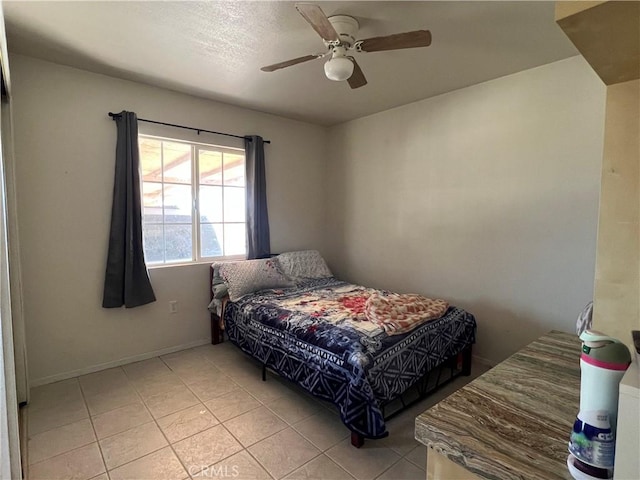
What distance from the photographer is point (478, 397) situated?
3.42 feet

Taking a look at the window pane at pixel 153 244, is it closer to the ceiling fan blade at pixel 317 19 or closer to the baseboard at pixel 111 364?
the baseboard at pixel 111 364

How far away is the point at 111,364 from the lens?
2.94 meters

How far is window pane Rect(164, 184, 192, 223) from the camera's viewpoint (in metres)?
3.23

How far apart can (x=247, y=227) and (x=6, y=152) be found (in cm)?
203

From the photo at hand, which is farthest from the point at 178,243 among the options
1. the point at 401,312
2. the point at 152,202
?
the point at 401,312

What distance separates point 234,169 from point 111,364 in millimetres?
2217

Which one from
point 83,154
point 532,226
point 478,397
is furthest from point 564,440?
point 83,154

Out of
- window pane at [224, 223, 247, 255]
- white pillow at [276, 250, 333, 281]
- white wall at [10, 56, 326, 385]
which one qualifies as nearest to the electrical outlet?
white wall at [10, 56, 326, 385]

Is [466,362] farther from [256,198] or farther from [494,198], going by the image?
[256,198]

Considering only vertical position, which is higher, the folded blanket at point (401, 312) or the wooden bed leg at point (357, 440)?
the folded blanket at point (401, 312)

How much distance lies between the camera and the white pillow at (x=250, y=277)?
10.5ft

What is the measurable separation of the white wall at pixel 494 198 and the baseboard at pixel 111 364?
2092 millimetres

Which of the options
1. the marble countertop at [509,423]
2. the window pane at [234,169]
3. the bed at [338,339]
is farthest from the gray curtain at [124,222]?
A: the marble countertop at [509,423]

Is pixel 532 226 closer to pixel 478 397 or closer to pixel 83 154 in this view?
pixel 478 397
